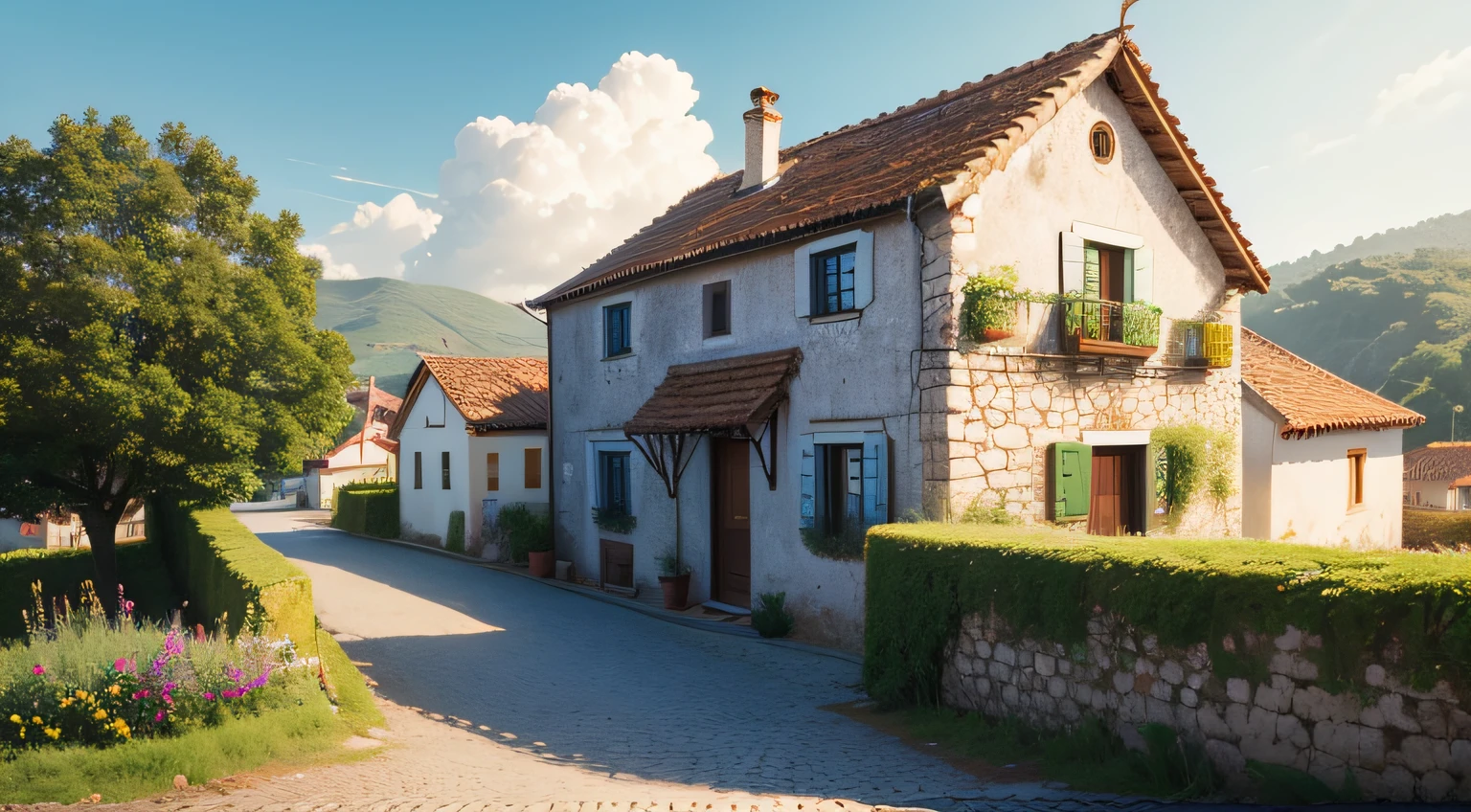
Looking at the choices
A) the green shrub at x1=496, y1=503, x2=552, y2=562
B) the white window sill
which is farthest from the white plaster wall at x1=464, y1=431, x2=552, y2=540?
the white window sill

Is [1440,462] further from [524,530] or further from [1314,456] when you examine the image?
[524,530]

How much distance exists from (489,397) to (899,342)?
15.2 m

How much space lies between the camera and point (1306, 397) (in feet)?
57.9

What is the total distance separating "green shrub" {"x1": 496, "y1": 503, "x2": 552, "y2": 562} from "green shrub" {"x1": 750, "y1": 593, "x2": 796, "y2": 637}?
7.64m

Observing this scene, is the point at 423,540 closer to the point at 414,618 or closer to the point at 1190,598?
the point at 414,618

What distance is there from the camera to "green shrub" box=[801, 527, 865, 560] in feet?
38.9

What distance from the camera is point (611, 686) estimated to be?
10.5 meters

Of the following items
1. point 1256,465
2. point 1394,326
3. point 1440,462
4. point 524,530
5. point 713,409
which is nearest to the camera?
point 713,409

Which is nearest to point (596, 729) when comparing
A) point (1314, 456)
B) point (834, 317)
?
point (834, 317)

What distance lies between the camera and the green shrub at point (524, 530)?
19.9 m

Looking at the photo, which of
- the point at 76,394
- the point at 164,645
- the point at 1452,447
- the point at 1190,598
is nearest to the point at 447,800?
the point at 164,645

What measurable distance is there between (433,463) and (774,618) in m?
15.3

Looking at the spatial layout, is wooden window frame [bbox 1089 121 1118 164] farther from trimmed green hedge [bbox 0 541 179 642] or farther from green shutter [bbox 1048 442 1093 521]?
trimmed green hedge [bbox 0 541 179 642]

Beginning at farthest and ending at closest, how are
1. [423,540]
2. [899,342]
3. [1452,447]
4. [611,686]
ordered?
[1452,447], [423,540], [899,342], [611,686]
